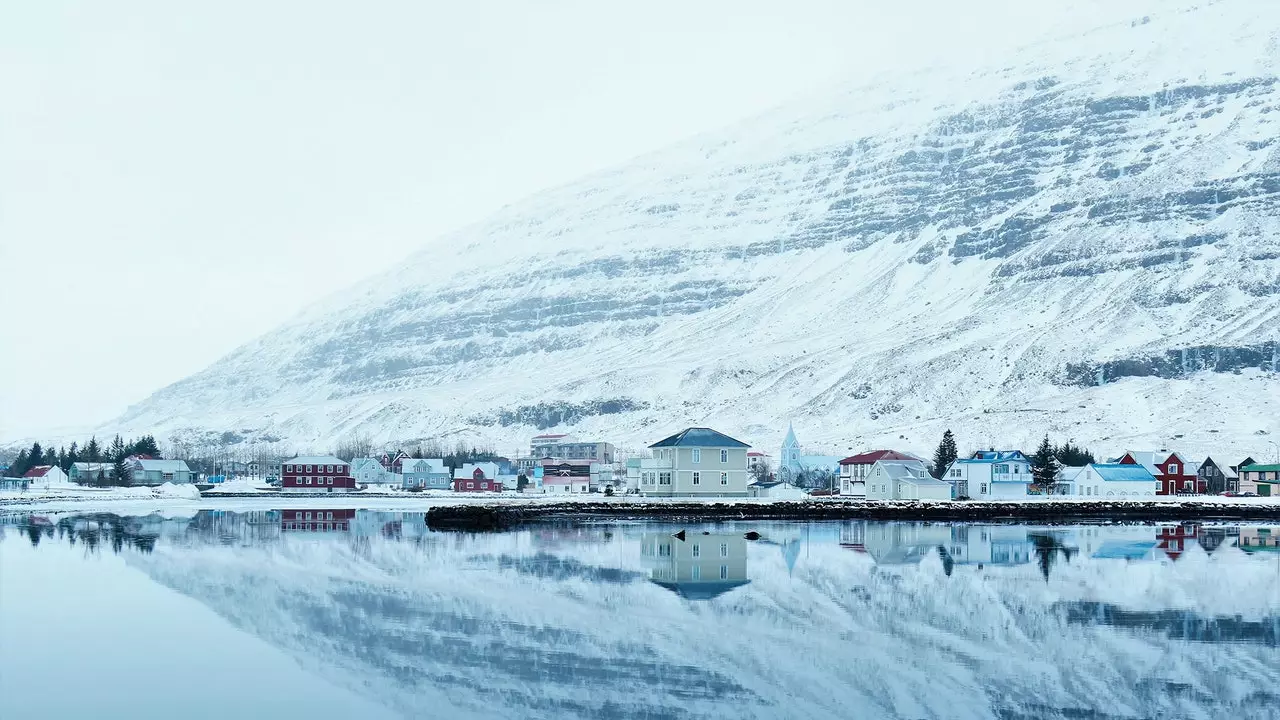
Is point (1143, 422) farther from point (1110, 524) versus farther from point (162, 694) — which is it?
point (162, 694)

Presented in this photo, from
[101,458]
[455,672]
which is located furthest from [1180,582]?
[101,458]

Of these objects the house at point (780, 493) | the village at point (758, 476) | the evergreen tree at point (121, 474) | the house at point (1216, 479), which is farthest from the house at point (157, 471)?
the house at point (1216, 479)

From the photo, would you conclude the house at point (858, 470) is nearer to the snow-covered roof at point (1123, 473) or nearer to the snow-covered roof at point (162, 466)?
the snow-covered roof at point (1123, 473)

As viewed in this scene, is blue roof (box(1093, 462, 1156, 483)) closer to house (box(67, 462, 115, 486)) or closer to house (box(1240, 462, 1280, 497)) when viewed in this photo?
house (box(1240, 462, 1280, 497))

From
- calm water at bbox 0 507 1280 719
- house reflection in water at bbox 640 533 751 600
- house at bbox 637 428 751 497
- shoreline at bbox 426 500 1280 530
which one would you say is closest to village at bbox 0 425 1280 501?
house at bbox 637 428 751 497

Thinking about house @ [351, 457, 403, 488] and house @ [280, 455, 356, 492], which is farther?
house @ [351, 457, 403, 488]
